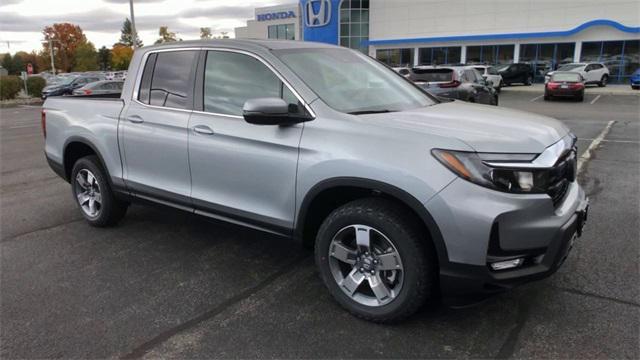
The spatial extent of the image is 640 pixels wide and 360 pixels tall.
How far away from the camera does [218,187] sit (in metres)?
3.85

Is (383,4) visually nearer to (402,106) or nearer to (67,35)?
(402,106)

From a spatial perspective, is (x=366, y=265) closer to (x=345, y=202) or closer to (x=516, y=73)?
(x=345, y=202)

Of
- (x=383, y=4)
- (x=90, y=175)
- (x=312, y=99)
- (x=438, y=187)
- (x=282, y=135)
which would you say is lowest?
(x=90, y=175)

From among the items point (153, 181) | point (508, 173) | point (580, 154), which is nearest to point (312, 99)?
point (508, 173)

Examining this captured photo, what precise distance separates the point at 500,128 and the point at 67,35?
120843mm

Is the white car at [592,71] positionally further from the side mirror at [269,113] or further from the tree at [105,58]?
the tree at [105,58]

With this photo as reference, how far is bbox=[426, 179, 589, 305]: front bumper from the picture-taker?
2.71 meters

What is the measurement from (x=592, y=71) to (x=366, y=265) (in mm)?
32344

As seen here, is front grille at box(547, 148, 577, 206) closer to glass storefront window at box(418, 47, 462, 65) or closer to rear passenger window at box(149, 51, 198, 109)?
rear passenger window at box(149, 51, 198, 109)

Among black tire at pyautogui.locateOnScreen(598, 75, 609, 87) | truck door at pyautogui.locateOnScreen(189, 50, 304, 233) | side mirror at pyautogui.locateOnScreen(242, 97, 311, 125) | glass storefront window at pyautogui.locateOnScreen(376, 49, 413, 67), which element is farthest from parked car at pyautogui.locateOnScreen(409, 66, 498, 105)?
glass storefront window at pyautogui.locateOnScreen(376, 49, 413, 67)

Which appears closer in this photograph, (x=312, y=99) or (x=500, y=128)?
(x=500, y=128)

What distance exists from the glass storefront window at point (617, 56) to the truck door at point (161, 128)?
3497cm

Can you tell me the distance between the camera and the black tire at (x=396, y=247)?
117 inches

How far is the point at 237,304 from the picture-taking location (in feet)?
11.6
